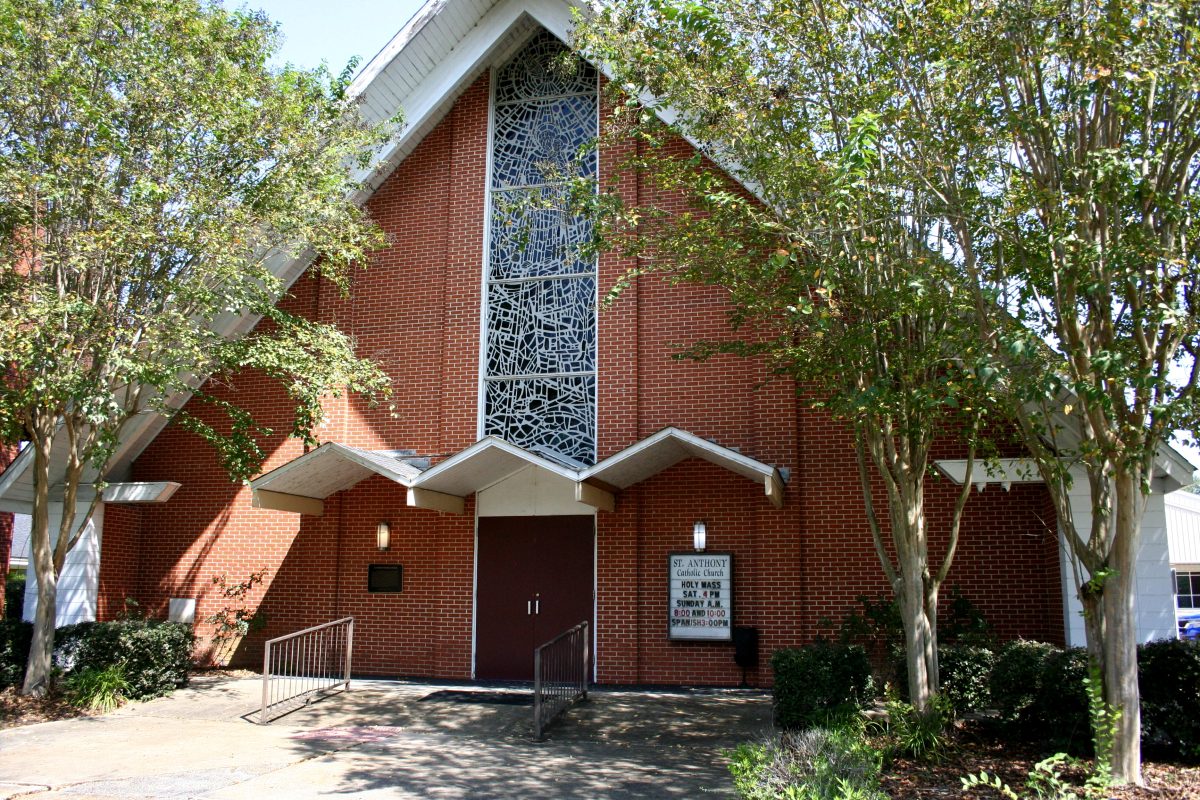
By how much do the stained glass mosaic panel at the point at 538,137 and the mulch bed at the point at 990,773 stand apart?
928 cm

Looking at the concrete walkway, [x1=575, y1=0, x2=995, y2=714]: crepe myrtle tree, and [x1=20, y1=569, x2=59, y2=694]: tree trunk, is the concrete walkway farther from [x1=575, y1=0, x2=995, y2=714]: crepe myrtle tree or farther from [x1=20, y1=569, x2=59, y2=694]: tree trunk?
[x1=575, y1=0, x2=995, y2=714]: crepe myrtle tree

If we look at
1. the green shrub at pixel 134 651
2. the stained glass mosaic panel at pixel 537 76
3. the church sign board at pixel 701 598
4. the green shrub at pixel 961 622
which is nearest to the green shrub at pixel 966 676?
the green shrub at pixel 961 622

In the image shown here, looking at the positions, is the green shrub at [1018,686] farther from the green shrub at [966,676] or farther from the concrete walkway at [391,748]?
the concrete walkway at [391,748]

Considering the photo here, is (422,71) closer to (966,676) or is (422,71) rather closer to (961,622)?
(961,622)

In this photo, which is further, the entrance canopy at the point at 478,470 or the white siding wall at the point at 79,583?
the white siding wall at the point at 79,583

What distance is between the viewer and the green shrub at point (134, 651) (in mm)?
11570

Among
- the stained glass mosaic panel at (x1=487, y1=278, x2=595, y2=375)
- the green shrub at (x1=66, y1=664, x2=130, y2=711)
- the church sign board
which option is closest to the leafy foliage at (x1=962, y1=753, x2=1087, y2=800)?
the church sign board

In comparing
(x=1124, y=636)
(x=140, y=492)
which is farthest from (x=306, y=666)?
(x=1124, y=636)

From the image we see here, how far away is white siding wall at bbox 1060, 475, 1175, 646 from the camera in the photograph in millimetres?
9953

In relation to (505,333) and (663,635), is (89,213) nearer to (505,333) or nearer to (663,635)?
(505,333)

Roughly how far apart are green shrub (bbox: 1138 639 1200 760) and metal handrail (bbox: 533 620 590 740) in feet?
17.2

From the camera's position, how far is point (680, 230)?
966 centimetres

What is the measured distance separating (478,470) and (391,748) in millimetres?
4324

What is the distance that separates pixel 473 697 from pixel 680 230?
6093 mm
